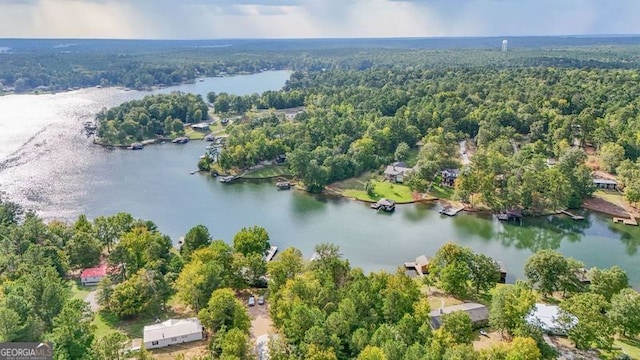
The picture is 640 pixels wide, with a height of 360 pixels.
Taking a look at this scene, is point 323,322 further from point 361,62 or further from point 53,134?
point 361,62

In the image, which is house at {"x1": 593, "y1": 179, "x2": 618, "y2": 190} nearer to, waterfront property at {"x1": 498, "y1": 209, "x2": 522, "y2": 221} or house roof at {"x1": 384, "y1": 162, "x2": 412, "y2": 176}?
waterfront property at {"x1": 498, "y1": 209, "x2": 522, "y2": 221}

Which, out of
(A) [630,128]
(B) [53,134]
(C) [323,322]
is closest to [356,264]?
(C) [323,322]

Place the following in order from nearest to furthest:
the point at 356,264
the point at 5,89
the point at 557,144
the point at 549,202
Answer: the point at 356,264 → the point at 549,202 → the point at 557,144 → the point at 5,89

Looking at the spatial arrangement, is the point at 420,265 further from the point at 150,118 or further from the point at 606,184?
the point at 150,118

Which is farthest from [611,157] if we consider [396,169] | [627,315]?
[627,315]

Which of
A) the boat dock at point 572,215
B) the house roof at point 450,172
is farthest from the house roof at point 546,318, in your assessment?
the house roof at point 450,172
